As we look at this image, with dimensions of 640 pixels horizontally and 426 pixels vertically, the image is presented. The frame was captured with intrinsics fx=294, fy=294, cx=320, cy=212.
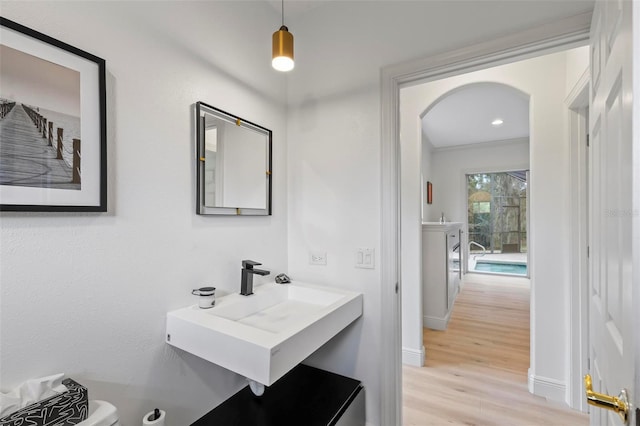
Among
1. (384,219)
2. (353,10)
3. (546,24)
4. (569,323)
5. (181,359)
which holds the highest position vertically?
(353,10)

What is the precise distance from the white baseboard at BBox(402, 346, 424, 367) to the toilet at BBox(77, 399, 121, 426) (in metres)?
2.34

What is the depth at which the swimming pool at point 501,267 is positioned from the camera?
645 centimetres

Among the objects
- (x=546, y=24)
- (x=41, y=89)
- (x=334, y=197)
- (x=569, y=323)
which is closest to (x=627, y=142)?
(x=546, y=24)

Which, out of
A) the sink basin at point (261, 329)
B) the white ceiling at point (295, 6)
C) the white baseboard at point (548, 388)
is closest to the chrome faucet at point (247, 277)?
the sink basin at point (261, 329)

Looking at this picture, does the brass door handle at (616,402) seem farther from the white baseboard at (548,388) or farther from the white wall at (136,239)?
the white baseboard at (548,388)

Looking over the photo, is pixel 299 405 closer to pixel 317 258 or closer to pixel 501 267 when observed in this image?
pixel 317 258

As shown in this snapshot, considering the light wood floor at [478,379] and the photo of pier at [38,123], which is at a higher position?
the photo of pier at [38,123]

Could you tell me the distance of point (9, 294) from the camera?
2.73 feet

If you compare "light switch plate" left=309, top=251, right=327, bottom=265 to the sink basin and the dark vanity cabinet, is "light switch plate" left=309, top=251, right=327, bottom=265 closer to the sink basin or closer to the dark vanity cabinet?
the sink basin

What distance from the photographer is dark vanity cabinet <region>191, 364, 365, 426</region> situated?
138 centimetres

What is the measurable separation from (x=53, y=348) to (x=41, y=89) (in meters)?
0.80

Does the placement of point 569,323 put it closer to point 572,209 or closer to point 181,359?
point 572,209

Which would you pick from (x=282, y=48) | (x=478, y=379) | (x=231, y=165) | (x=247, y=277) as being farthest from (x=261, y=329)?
(x=478, y=379)

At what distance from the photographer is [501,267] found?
6891 millimetres
